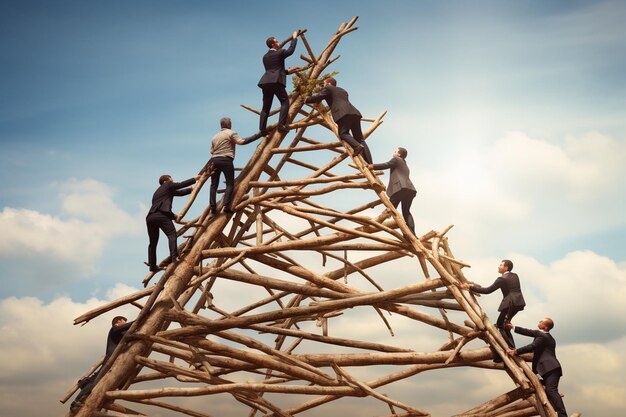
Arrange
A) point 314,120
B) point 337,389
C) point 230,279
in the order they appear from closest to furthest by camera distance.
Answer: point 337,389 → point 230,279 → point 314,120

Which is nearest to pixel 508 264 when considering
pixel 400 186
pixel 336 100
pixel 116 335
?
pixel 400 186

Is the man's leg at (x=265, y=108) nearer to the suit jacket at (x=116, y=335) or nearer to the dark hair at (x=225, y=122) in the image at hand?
the dark hair at (x=225, y=122)

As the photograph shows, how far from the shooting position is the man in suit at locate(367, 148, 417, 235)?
13.5 meters

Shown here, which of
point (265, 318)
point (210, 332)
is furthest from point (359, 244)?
point (210, 332)

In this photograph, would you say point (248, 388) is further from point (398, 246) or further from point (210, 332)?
point (398, 246)

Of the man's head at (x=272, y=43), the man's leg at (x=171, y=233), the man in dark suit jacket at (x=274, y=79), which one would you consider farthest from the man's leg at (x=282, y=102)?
the man's leg at (x=171, y=233)

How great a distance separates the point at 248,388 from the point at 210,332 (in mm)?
1266

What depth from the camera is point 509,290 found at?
12.1 m

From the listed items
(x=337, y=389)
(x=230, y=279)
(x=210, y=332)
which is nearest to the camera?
(x=337, y=389)

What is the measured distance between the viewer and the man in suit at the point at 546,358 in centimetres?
1134

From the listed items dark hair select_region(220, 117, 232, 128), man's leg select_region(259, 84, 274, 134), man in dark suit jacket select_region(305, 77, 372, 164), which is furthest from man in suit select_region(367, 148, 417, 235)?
dark hair select_region(220, 117, 232, 128)

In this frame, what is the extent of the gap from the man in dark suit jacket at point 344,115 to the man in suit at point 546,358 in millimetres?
4341

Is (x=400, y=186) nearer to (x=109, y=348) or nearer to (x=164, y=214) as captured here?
(x=164, y=214)

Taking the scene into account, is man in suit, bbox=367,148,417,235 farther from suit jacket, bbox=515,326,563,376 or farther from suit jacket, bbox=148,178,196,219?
Result: suit jacket, bbox=148,178,196,219
